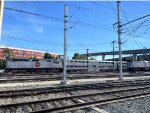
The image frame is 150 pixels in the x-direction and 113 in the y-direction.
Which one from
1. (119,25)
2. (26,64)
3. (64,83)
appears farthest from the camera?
(26,64)

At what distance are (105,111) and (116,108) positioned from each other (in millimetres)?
826

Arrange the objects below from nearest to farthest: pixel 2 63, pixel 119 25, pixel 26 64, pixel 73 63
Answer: pixel 119 25
pixel 26 64
pixel 73 63
pixel 2 63

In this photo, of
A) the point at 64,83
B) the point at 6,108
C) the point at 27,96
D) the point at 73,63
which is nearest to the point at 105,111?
the point at 6,108

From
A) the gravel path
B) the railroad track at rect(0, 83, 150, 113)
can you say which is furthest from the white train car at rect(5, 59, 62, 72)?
the gravel path

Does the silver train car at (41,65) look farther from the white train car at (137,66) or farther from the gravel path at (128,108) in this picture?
the gravel path at (128,108)

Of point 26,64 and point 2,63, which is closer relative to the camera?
point 26,64

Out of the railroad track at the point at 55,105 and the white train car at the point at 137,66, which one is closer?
the railroad track at the point at 55,105

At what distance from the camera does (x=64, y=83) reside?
20.7m

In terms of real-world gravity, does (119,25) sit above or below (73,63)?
above

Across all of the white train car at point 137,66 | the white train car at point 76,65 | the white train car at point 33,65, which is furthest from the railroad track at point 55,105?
the white train car at point 137,66

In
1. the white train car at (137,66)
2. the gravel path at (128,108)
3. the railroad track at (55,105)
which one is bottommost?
the gravel path at (128,108)

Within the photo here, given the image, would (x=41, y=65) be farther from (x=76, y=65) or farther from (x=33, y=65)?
(x=76, y=65)

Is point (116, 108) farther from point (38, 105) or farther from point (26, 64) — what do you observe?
point (26, 64)

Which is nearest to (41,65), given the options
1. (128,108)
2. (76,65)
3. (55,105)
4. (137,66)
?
(76,65)
